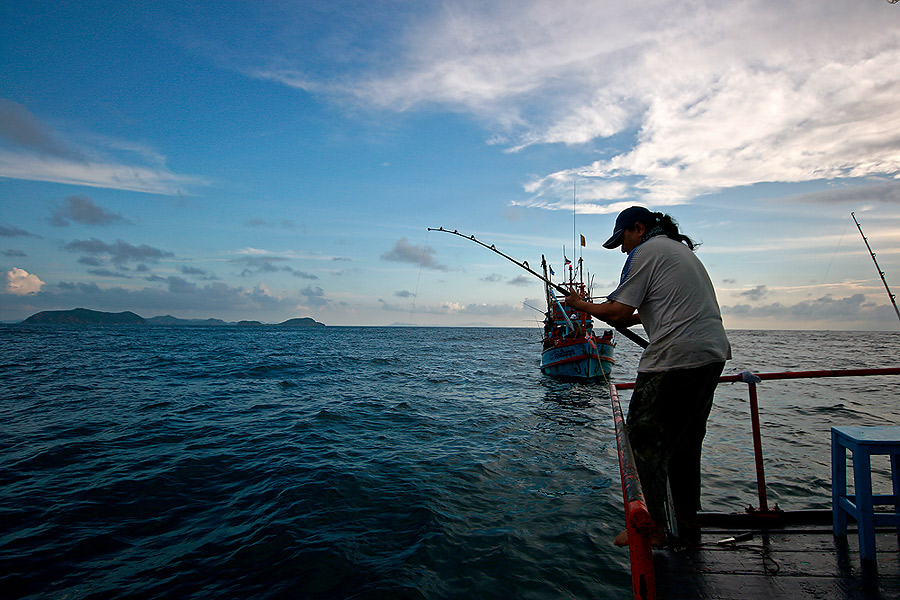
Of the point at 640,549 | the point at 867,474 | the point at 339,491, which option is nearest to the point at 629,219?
the point at 867,474

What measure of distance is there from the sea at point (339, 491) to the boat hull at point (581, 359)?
7.26m

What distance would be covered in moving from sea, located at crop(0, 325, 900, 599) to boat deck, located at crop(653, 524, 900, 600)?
1.67m

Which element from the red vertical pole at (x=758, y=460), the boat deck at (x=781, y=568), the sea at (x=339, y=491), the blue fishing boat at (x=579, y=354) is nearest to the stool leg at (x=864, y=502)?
the boat deck at (x=781, y=568)

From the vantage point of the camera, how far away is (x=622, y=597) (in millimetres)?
4391

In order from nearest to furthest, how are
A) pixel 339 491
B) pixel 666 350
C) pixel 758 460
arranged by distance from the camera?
pixel 666 350, pixel 758 460, pixel 339 491

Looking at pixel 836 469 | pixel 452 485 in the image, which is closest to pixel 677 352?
pixel 836 469

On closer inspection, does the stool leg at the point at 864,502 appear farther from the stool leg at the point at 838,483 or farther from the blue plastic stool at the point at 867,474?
the stool leg at the point at 838,483

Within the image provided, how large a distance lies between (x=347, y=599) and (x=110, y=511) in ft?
14.9

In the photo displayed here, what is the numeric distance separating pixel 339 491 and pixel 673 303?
622cm

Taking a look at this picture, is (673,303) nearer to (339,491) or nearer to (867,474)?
(867,474)

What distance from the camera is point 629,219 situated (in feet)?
11.4

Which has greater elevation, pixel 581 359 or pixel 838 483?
pixel 838 483

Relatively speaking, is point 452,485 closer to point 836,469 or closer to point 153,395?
point 836,469

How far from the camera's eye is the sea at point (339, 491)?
476 centimetres
